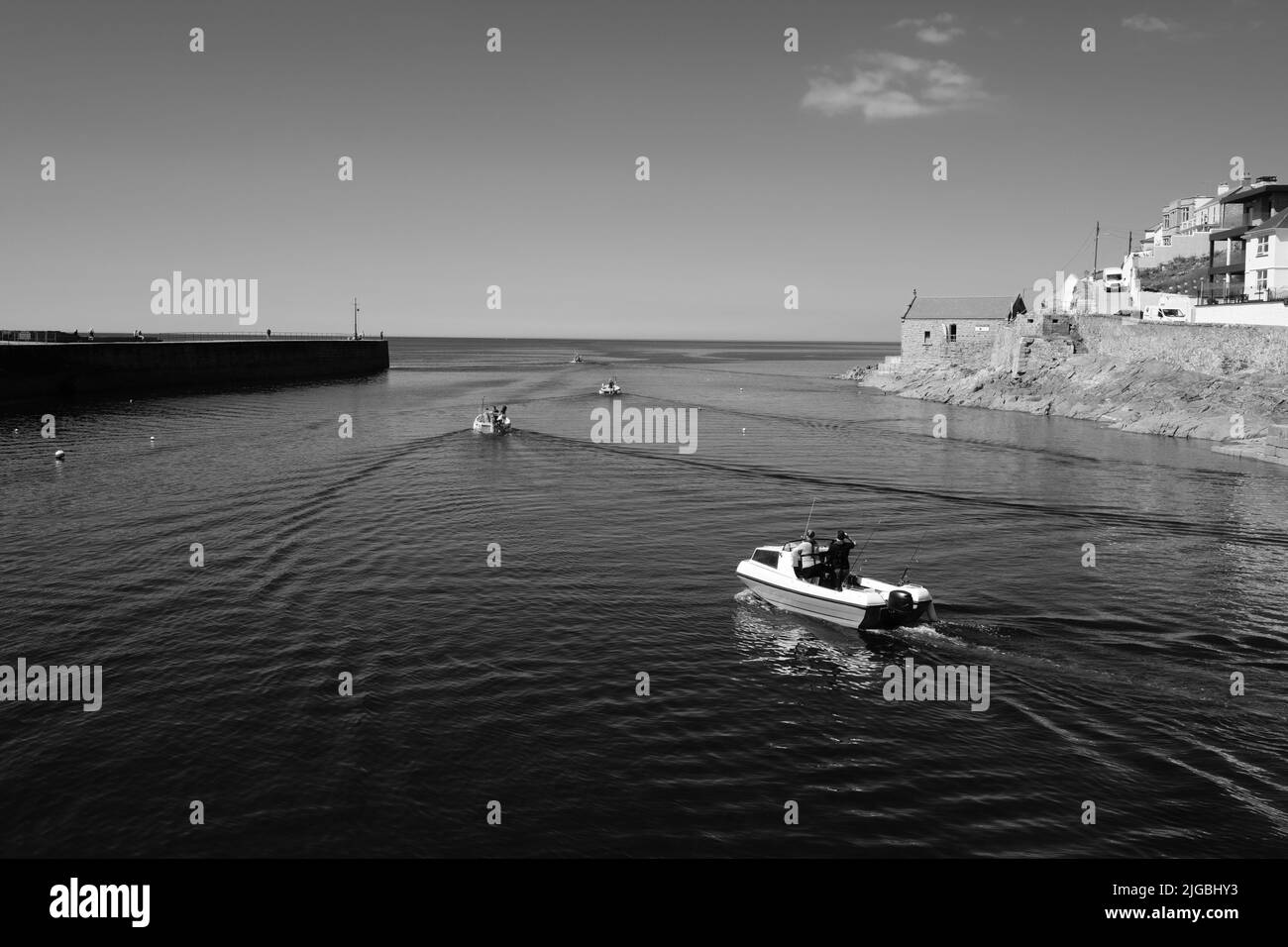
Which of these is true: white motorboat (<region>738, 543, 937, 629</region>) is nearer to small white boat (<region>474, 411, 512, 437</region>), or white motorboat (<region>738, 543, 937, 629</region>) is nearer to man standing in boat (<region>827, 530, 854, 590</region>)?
man standing in boat (<region>827, 530, 854, 590</region>)

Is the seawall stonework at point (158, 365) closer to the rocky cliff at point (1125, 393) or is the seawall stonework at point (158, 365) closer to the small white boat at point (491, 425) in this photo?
the small white boat at point (491, 425)

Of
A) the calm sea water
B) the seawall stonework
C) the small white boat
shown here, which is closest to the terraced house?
the calm sea water

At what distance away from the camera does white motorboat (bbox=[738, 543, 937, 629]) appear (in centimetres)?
2577

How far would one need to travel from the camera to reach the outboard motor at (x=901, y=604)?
84.0ft

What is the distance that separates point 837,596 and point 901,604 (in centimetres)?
209

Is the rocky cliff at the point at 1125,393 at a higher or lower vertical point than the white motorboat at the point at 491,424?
higher

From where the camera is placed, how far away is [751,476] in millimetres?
53094

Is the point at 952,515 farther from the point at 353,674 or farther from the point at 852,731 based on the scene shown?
the point at 353,674

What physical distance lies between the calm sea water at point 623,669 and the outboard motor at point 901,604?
3.19 feet

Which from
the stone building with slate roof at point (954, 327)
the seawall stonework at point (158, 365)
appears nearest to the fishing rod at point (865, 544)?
the stone building with slate roof at point (954, 327)

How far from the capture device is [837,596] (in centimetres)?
2680

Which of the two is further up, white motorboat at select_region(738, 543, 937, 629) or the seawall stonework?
the seawall stonework

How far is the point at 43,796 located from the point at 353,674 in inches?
292

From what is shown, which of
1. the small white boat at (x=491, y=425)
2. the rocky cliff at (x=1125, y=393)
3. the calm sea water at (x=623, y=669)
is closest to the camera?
the calm sea water at (x=623, y=669)
